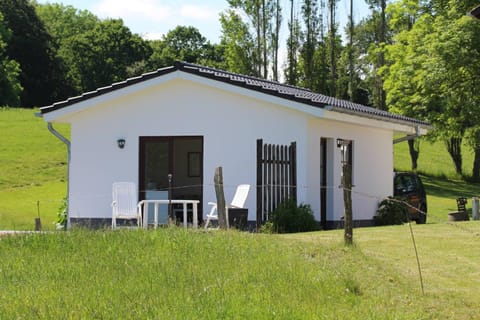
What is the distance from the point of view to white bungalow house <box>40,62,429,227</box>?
1752cm

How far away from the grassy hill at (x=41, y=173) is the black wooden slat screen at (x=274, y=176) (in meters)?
6.49

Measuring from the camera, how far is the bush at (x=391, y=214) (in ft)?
66.7

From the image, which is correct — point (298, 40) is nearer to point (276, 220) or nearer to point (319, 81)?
point (319, 81)

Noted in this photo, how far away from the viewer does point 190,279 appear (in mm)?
8531

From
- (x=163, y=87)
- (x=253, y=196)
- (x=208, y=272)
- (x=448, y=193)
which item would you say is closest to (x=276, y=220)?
(x=253, y=196)

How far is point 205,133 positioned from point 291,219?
343cm

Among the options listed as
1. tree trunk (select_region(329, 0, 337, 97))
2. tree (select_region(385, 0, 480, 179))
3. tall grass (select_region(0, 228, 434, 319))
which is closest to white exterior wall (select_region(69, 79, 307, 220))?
tall grass (select_region(0, 228, 434, 319))

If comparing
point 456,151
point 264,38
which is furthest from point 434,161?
point 264,38

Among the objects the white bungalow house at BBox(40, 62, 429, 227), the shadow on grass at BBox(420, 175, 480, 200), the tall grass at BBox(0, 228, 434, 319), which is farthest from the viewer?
the shadow on grass at BBox(420, 175, 480, 200)

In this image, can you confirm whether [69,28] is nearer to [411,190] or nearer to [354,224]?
[411,190]

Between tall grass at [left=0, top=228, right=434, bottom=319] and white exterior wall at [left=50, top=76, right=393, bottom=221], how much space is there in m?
6.40

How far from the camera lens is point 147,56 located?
73.8 meters

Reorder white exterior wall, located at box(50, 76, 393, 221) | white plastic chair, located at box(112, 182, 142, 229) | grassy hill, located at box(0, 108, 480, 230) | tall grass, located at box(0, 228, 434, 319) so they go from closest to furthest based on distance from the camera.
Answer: tall grass, located at box(0, 228, 434, 319)
white plastic chair, located at box(112, 182, 142, 229)
white exterior wall, located at box(50, 76, 393, 221)
grassy hill, located at box(0, 108, 480, 230)

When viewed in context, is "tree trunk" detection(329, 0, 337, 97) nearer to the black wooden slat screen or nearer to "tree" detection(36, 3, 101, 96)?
"tree" detection(36, 3, 101, 96)
